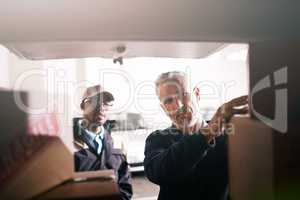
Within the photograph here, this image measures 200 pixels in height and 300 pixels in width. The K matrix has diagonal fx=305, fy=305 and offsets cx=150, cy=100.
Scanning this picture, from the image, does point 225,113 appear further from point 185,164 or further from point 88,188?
point 88,188

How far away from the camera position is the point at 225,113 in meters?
1.07

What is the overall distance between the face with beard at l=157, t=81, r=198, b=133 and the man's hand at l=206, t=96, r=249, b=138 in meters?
0.07

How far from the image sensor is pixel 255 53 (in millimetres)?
1076

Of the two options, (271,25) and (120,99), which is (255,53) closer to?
(271,25)

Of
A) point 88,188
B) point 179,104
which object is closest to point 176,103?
point 179,104

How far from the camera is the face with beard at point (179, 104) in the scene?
1046 millimetres

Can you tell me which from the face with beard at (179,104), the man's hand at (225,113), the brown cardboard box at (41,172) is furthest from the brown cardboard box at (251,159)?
the brown cardboard box at (41,172)

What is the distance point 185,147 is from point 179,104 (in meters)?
0.15

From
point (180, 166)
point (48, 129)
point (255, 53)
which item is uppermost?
point (255, 53)

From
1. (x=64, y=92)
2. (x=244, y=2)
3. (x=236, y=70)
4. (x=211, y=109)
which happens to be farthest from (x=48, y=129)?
(x=244, y=2)

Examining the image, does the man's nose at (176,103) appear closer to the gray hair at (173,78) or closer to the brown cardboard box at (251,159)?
the gray hair at (173,78)

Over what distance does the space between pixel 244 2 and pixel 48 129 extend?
799 mm

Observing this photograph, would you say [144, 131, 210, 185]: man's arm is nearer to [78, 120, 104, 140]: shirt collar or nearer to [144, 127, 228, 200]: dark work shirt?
[144, 127, 228, 200]: dark work shirt

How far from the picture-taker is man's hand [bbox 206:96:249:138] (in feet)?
3.49
